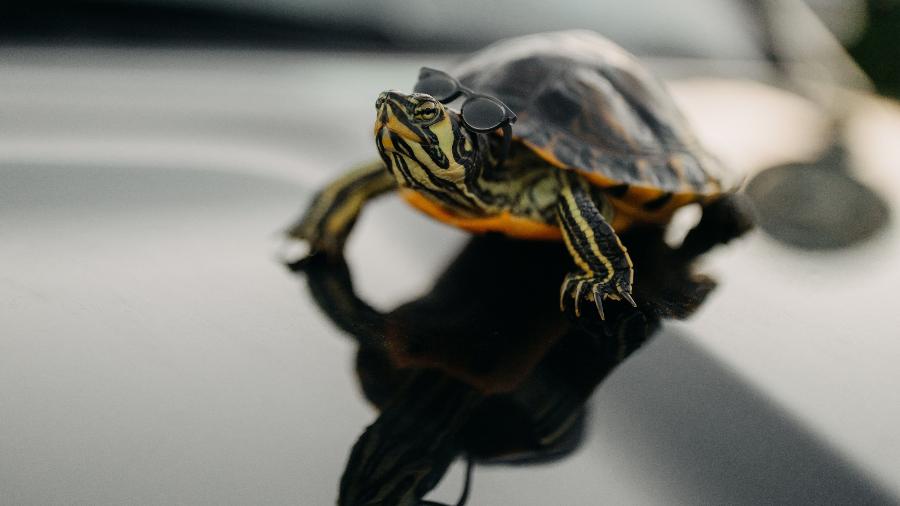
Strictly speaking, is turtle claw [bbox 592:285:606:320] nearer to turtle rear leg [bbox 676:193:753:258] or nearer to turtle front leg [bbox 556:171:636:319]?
turtle front leg [bbox 556:171:636:319]

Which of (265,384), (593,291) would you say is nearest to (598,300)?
(593,291)

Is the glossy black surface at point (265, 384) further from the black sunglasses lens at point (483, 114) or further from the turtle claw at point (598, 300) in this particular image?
the black sunglasses lens at point (483, 114)

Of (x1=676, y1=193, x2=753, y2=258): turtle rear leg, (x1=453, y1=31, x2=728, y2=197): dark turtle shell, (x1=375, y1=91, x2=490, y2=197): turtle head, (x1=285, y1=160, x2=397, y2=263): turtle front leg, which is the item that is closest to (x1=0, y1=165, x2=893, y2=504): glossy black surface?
(x1=285, y1=160, x2=397, y2=263): turtle front leg

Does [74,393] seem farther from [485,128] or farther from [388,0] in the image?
[388,0]

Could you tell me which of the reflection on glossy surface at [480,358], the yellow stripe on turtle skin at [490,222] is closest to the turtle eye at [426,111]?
the yellow stripe on turtle skin at [490,222]

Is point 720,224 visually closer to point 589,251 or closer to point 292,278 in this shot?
point 589,251

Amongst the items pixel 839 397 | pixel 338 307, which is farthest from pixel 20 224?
pixel 839 397

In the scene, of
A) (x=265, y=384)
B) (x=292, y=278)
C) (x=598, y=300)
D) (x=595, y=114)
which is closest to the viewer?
(x=265, y=384)
